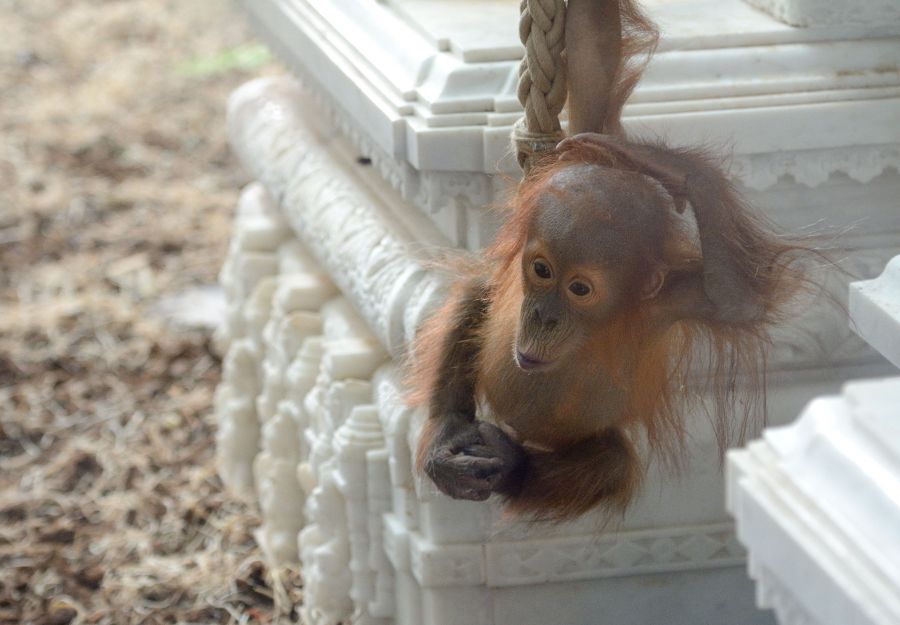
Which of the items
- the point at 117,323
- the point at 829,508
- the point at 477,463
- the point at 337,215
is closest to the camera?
the point at 829,508

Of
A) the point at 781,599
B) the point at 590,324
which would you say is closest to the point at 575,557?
the point at 590,324

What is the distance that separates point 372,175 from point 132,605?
0.78 m

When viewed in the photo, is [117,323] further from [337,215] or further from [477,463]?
[477,463]

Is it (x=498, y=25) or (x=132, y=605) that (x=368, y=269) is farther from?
(x=132, y=605)

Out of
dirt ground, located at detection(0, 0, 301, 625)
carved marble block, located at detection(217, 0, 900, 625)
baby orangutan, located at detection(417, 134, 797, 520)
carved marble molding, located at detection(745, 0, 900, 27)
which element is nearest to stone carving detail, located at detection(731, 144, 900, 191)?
carved marble block, located at detection(217, 0, 900, 625)

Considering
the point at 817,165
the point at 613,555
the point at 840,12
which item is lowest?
the point at 613,555

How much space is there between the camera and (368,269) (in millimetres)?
1701

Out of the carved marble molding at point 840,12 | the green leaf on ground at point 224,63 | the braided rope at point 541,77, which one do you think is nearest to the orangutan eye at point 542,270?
the braided rope at point 541,77

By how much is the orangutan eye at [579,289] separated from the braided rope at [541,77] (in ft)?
0.49

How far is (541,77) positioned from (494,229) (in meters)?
0.36

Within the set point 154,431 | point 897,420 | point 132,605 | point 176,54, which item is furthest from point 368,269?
point 176,54

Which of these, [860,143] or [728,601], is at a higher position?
[860,143]

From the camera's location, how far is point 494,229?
59.1 inches

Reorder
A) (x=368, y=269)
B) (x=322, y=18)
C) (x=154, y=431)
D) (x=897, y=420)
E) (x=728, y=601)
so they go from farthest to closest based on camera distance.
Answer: (x=154, y=431) → (x=322, y=18) → (x=368, y=269) → (x=728, y=601) → (x=897, y=420)
